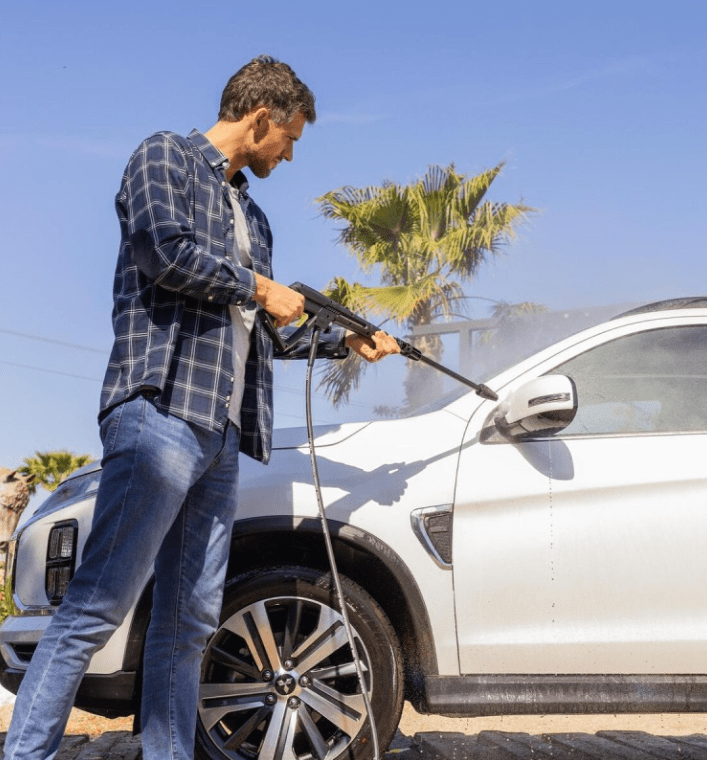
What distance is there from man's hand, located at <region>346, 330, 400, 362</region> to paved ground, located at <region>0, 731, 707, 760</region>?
7.27ft

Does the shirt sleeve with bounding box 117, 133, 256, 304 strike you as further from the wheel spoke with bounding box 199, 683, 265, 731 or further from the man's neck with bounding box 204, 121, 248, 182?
the wheel spoke with bounding box 199, 683, 265, 731

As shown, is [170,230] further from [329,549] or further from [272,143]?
[329,549]

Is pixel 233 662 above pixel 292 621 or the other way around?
the other way around

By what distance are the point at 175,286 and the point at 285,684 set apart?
1581 millimetres

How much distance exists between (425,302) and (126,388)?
14868mm

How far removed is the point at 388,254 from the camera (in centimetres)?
1805

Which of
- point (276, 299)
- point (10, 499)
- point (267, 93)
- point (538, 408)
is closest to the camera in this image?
point (276, 299)

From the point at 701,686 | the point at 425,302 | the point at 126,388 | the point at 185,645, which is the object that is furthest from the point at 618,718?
the point at 425,302

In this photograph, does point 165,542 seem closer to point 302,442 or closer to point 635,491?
point 302,442

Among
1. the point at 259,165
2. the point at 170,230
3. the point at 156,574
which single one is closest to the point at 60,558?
the point at 156,574

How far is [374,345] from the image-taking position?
356 cm

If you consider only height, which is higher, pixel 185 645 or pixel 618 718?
pixel 185 645

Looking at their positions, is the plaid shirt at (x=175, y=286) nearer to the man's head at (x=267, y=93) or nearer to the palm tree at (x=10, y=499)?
the man's head at (x=267, y=93)

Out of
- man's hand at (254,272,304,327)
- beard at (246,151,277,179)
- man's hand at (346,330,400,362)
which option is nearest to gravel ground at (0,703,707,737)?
man's hand at (346,330,400,362)
